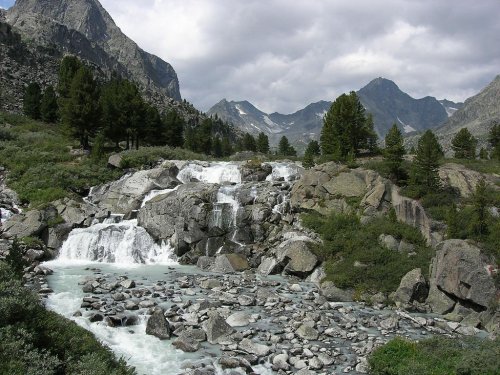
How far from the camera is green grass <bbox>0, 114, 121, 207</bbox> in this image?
145 ft

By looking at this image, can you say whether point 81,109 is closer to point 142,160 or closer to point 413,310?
point 142,160

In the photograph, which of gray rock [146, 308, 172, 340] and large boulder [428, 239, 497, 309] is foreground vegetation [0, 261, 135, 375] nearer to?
gray rock [146, 308, 172, 340]

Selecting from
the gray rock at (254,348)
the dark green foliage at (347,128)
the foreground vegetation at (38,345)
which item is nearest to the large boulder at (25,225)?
the foreground vegetation at (38,345)

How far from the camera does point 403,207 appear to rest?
35.0 meters

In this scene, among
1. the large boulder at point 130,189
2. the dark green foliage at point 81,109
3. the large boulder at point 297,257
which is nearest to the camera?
the large boulder at point 297,257

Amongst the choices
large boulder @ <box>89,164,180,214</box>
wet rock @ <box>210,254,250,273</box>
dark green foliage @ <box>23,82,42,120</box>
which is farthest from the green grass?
dark green foliage @ <box>23,82,42,120</box>

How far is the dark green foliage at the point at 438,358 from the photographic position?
1436 cm

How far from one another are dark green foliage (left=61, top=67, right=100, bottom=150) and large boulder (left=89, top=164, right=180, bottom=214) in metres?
16.3

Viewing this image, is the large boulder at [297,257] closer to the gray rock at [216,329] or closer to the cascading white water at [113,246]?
the cascading white water at [113,246]

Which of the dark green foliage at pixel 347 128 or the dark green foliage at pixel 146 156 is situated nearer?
the dark green foliage at pixel 146 156

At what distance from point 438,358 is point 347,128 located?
4828 centimetres

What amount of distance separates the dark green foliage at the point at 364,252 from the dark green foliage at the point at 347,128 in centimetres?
2445

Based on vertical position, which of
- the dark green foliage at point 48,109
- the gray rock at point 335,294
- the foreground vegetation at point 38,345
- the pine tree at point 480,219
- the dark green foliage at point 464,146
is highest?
the dark green foliage at point 48,109

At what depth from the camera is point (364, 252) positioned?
31.2m
